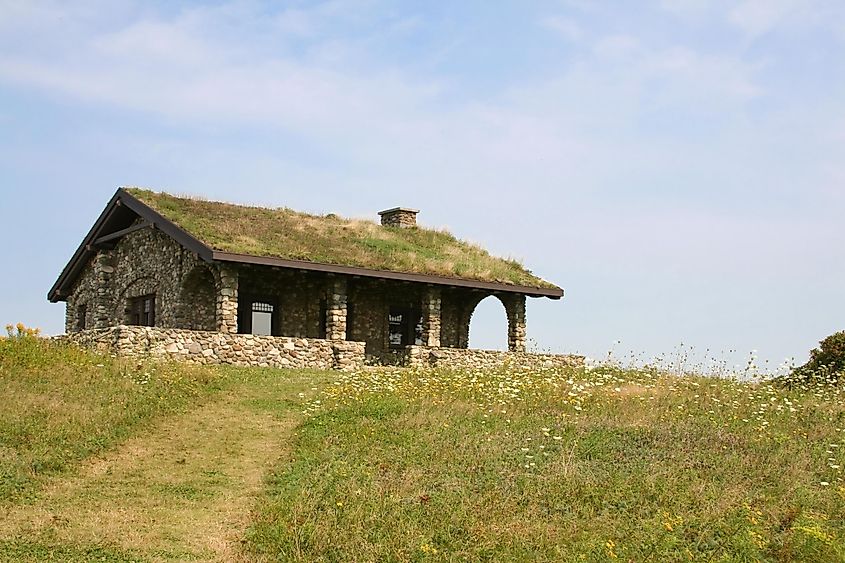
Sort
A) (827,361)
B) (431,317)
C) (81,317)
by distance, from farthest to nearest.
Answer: (81,317) < (431,317) < (827,361)

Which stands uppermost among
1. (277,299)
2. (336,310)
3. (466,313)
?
(277,299)

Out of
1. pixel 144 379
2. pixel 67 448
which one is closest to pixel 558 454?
pixel 67 448

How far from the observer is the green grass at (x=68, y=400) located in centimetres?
1458

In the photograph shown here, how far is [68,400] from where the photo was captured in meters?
17.6

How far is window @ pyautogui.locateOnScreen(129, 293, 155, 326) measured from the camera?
3244 centimetres

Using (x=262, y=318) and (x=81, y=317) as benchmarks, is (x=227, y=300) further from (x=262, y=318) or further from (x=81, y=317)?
(x=81, y=317)

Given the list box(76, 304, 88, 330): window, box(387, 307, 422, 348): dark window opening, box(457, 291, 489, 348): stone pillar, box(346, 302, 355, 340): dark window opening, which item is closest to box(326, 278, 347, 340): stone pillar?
box(346, 302, 355, 340): dark window opening

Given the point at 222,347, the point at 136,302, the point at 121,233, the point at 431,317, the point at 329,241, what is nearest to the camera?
the point at 222,347

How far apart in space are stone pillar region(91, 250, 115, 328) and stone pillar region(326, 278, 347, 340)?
961cm

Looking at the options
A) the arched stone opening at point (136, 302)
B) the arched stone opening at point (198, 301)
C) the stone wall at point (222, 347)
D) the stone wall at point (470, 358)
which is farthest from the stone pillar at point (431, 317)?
the arched stone opening at point (136, 302)

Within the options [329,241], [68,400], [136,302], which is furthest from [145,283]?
[68,400]

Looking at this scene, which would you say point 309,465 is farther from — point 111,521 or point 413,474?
point 111,521

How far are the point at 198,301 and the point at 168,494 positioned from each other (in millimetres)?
17326

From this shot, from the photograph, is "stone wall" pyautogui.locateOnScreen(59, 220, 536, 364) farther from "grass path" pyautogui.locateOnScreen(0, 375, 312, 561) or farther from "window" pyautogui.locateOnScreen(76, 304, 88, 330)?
"grass path" pyautogui.locateOnScreen(0, 375, 312, 561)
